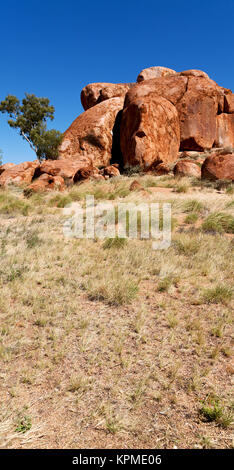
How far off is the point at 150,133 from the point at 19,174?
889 cm

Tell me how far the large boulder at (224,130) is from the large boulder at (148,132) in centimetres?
500

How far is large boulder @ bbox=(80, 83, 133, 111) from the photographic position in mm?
25250

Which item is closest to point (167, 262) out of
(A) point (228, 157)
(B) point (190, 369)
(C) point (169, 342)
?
(C) point (169, 342)

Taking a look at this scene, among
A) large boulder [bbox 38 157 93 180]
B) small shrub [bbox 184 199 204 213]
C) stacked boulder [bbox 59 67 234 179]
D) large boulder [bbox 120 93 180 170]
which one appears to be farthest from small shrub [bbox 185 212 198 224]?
large boulder [bbox 120 93 180 170]

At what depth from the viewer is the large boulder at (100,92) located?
2525 cm

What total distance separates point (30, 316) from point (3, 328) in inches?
15.2

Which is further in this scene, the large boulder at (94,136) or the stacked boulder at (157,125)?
the large boulder at (94,136)

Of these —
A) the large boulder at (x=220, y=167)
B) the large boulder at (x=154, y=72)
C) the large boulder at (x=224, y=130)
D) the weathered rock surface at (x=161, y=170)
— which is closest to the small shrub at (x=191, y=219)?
the large boulder at (x=220, y=167)

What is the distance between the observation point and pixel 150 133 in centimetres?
1762

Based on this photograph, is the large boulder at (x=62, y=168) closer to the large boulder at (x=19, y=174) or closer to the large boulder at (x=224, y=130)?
the large boulder at (x=19, y=174)

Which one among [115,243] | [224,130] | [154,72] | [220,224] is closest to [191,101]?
[224,130]

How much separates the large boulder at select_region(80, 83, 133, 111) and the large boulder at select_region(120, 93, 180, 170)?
7363 mm

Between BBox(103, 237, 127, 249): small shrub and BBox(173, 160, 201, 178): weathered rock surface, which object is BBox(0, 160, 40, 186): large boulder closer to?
BBox(173, 160, 201, 178): weathered rock surface

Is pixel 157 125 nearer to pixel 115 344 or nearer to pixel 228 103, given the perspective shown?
pixel 228 103
